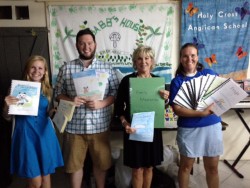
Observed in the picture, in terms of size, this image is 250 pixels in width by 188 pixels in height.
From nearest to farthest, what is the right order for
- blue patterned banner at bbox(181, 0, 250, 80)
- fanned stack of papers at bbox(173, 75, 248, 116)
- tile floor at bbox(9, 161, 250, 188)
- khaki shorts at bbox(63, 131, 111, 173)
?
fanned stack of papers at bbox(173, 75, 248, 116), khaki shorts at bbox(63, 131, 111, 173), tile floor at bbox(9, 161, 250, 188), blue patterned banner at bbox(181, 0, 250, 80)

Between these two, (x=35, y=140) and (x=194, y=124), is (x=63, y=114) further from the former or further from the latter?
(x=194, y=124)

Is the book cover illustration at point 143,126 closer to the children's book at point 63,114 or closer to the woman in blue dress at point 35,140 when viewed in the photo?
the children's book at point 63,114

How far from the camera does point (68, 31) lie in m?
2.66

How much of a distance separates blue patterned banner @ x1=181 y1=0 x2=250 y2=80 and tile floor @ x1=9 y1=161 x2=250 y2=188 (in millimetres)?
1081

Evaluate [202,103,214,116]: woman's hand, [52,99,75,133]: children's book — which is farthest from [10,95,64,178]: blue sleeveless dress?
[202,103,214,116]: woman's hand

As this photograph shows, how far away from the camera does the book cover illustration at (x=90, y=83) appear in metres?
1.60

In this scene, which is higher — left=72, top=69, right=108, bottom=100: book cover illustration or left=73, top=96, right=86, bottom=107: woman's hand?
left=72, top=69, right=108, bottom=100: book cover illustration

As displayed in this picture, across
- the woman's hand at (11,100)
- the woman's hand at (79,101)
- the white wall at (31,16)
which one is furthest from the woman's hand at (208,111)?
the white wall at (31,16)

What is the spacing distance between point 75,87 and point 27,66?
0.37 m

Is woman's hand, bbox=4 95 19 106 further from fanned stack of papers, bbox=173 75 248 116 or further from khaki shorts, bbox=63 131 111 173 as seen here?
fanned stack of papers, bbox=173 75 248 116

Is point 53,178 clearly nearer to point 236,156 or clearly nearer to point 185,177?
point 185,177

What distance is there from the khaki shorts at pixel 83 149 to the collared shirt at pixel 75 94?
0.05 meters

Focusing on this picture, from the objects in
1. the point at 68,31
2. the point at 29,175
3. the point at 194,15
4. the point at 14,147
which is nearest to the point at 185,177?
the point at 29,175

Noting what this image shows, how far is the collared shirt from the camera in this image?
5.67 feet
